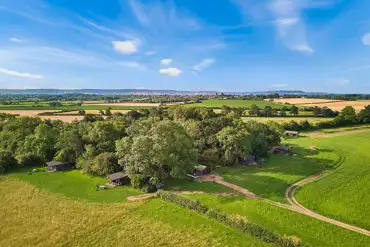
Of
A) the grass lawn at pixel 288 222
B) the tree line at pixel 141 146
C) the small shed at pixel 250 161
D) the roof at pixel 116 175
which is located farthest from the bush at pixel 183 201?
the small shed at pixel 250 161

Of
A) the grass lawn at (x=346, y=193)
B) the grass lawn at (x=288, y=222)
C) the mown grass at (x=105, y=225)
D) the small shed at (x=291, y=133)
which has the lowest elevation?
the mown grass at (x=105, y=225)

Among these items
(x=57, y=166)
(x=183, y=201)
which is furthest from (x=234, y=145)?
(x=57, y=166)

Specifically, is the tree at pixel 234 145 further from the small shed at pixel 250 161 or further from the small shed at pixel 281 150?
the small shed at pixel 281 150

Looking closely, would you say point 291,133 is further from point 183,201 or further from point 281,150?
point 183,201

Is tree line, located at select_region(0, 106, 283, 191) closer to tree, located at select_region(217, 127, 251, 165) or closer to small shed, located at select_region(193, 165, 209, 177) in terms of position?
tree, located at select_region(217, 127, 251, 165)

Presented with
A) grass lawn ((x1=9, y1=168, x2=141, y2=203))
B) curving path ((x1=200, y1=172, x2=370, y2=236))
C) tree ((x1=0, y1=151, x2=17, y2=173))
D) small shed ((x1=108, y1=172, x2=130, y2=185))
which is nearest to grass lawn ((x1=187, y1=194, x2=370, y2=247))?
curving path ((x1=200, y1=172, x2=370, y2=236))

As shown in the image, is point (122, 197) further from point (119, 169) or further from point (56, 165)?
point (56, 165)
